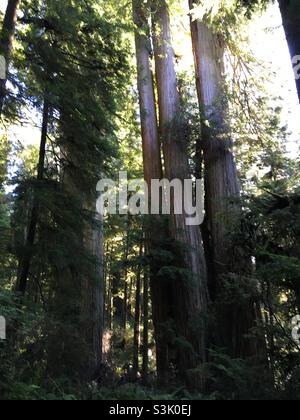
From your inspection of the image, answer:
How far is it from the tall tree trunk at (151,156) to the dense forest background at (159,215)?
4cm

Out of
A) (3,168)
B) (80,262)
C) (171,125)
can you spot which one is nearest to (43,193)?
(80,262)

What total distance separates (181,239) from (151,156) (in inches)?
118

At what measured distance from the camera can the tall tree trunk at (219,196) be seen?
26.1 feet

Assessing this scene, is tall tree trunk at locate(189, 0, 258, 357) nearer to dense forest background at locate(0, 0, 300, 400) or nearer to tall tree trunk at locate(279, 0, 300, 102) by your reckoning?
dense forest background at locate(0, 0, 300, 400)

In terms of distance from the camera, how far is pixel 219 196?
10.4m

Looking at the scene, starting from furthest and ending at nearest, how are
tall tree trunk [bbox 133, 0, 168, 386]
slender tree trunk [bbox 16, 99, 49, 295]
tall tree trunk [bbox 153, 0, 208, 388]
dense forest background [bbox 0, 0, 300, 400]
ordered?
1. tall tree trunk [bbox 133, 0, 168, 386]
2. tall tree trunk [bbox 153, 0, 208, 388]
3. slender tree trunk [bbox 16, 99, 49, 295]
4. dense forest background [bbox 0, 0, 300, 400]

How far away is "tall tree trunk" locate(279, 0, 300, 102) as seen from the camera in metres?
5.56

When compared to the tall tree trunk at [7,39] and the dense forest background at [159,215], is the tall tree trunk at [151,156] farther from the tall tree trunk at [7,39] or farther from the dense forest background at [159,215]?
the tall tree trunk at [7,39]

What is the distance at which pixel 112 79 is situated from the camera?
927 cm

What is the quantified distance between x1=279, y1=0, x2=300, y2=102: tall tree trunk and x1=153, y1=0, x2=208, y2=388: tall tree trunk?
4909mm

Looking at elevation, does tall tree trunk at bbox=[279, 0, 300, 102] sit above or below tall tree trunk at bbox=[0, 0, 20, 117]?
below

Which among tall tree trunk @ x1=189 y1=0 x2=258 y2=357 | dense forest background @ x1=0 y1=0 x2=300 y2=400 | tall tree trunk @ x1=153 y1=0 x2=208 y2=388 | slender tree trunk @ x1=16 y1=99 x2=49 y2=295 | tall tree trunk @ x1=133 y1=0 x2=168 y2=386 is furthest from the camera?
tall tree trunk @ x1=133 y1=0 x2=168 y2=386

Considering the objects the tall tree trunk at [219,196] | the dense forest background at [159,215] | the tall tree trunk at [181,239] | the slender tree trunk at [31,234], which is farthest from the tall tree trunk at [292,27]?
the tall tree trunk at [181,239]

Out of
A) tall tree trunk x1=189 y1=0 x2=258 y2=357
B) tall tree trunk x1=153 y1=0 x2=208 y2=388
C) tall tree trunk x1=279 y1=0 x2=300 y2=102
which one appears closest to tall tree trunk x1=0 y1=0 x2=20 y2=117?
tall tree trunk x1=189 y1=0 x2=258 y2=357
